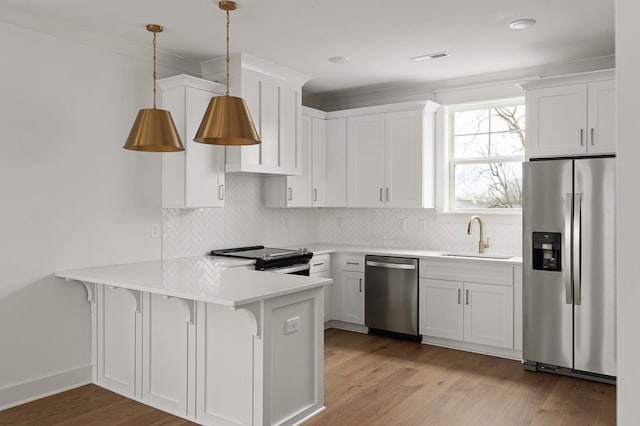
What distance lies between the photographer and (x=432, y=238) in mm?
5375

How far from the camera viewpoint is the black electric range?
14.2 feet

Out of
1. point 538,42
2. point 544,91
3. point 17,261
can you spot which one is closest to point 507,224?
point 544,91

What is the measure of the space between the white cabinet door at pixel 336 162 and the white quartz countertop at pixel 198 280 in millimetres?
2032

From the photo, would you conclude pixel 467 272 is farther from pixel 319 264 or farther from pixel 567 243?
pixel 319 264

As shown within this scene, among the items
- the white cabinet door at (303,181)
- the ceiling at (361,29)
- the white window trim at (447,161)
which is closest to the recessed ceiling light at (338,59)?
the ceiling at (361,29)

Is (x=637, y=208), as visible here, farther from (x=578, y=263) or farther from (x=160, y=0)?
(x=578, y=263)

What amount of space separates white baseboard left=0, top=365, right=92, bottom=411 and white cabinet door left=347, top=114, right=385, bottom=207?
311 cm

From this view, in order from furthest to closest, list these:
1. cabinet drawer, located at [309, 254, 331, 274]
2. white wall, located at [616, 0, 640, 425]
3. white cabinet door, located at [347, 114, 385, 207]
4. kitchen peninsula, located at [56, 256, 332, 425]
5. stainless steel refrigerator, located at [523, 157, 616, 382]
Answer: white cabinet door, located at [347, 114, 385, 207]
cabinet drawer, located at [309, 254, 331, 274]
stainless steel refrigerator, located at [523, 157, 616, 382]
kitchen peninsula, located at [56, 256, 332, 425]
white wall, located at [616, 0, 640, 425]

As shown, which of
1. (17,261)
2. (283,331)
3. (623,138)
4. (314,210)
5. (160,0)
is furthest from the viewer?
(314,210)

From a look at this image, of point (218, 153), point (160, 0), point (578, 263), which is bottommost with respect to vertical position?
point (578, 263)

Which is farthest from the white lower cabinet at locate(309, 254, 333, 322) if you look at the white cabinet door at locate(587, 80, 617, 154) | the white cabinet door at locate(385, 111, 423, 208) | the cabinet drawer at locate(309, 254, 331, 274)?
the white cabinet door at locate(587, 80, 617, 154)

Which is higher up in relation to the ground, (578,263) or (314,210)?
(314,210)

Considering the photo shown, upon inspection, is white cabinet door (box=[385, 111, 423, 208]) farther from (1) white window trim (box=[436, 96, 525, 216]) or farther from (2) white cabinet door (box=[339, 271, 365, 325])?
(2) white cabinet door (box=[339, 271, 365, 325])

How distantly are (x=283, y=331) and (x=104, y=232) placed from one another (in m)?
1.81
